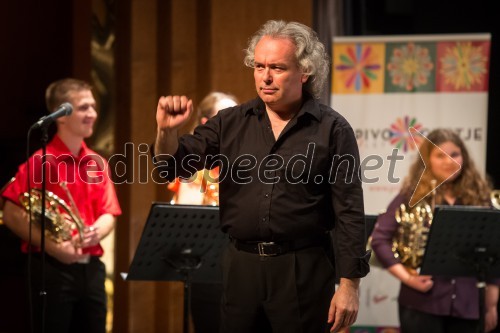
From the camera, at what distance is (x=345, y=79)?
20.5 ft

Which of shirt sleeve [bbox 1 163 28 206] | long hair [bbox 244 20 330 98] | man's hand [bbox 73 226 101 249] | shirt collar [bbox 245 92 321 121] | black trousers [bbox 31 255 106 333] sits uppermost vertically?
long hair [bbox 244 20 330 98]

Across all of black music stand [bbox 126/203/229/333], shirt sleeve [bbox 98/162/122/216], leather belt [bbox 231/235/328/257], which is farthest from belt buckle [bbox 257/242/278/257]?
shirt sleeve [bbox 98/162/122/216]

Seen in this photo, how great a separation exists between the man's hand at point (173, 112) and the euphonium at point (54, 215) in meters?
1.80

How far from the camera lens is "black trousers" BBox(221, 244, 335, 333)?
3.15m

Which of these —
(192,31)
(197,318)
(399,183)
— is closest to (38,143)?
(192,31)

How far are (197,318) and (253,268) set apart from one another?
1842 mm

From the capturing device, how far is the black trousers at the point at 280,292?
3.15 meters

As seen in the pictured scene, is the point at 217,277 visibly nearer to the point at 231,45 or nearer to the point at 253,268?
the point at 253,268

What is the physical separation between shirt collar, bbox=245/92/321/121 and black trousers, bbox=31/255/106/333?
189 centimetres

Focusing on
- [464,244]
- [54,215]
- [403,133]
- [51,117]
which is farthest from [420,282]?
[51,117]

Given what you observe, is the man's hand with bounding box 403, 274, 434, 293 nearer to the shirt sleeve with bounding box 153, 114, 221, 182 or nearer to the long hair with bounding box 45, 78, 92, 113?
the shirt sleeve with bounding box 153, 114, 221, 182

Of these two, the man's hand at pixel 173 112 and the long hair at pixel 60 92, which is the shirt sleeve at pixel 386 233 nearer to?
the long hair at pixel 60 92

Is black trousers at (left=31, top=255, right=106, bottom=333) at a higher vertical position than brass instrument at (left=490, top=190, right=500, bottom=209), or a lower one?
lower

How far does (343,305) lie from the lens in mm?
3080
